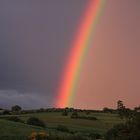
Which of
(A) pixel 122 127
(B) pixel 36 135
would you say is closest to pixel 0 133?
(B) pixel 36 135

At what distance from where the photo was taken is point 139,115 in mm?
81438

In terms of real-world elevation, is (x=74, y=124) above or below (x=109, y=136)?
Answer: above

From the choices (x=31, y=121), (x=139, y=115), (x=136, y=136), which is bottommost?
(x=136, y=136)

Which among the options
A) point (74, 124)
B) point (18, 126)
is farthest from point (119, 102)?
point (18, 126)

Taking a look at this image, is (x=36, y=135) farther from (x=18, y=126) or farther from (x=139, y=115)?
(x=18, y=126)

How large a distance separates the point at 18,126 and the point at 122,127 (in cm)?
3085

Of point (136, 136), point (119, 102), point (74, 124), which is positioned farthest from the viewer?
point (74, 124)

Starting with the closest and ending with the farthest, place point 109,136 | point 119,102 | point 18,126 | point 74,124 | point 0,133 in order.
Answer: point 109,136 → point 0,133 → point 18,126 → point 119,102 → point 74,124

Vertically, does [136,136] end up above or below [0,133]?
below

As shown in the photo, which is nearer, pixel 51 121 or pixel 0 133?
pixel 0 133

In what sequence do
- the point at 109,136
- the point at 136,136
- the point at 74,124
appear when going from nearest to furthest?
the point at 136,136 < the point at 109,136 < the point at 74,124

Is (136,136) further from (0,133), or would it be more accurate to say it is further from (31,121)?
(31,121)

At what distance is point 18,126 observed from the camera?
107 metres

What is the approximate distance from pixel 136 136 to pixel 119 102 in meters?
55.5
